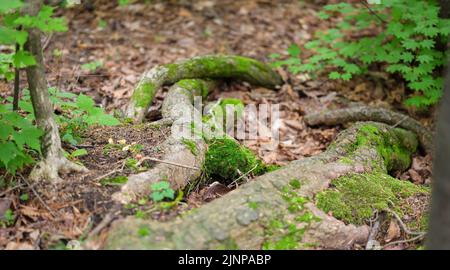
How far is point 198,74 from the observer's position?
579cm

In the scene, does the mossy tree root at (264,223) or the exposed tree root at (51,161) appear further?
the exposed tree root at (51,161)

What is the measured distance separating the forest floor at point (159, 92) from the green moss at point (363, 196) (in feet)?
1.23

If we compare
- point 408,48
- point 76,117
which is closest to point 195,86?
point 76,117

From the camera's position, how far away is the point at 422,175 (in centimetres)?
505

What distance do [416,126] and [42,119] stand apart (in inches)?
162

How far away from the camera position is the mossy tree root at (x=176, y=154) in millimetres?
3426

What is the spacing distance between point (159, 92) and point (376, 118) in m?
2.58

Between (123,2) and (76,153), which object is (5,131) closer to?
(76,153)

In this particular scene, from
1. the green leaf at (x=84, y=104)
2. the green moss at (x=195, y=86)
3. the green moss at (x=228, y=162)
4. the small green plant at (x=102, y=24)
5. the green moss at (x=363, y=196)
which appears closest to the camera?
the green moss at (x=363, y=196)

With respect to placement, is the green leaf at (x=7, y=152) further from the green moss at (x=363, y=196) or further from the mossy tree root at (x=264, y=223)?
the green moss at (x=363, y=196)

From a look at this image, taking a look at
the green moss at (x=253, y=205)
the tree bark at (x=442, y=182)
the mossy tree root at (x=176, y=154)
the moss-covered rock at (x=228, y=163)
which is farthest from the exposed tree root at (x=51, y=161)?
the tree bark at (x=442, y=182)

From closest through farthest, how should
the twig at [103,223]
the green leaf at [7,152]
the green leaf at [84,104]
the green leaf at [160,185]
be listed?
1. the twig at [103,223]
2. the green leaf at [7,152]
3. the green leaf at [160,185]
4. the green leaf at [84,104]

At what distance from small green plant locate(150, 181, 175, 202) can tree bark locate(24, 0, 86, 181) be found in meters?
0.61
